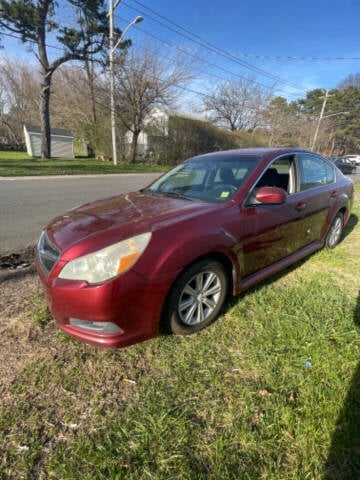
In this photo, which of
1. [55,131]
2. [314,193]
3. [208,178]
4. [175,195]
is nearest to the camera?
[175,195]

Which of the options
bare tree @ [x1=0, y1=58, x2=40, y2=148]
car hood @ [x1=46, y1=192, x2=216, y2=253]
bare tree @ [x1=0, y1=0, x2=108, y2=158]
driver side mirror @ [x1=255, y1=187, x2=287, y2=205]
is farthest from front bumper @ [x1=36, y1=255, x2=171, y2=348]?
bare tree @ [x1=0, y1=58, x2=40, y2=148]

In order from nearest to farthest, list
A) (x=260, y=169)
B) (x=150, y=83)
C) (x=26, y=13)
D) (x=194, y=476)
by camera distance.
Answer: (x=194, y=476) < (x=260, y=169) < (x=26, y=13) < (x=150, y=83)

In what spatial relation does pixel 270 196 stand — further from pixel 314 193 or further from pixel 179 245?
pixel 314 193

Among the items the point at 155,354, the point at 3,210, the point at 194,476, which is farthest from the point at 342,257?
the point at 3,210

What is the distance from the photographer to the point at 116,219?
7.16ft

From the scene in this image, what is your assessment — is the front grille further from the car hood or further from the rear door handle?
the rear door handle

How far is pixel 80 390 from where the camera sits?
1.81 m

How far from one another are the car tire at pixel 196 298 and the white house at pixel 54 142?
95.8 ft

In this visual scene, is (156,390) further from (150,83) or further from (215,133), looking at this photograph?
(215,133)

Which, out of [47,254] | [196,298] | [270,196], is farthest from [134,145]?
[196,298]

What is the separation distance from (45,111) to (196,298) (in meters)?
21.0

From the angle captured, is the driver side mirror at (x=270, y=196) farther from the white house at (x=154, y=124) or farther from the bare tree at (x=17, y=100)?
the bare tree at (x=17, y=100)

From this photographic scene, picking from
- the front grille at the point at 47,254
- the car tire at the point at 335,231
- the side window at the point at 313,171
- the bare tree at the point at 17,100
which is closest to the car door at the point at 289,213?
the side window at the point at 313,171

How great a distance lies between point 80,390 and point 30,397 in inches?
12.6
